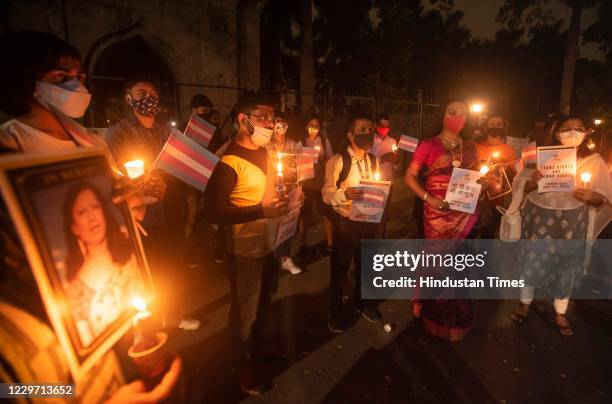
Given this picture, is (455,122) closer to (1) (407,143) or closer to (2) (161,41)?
(1) (407,143)

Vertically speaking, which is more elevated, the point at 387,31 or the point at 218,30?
the point at 387,31

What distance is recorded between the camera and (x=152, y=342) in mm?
1125

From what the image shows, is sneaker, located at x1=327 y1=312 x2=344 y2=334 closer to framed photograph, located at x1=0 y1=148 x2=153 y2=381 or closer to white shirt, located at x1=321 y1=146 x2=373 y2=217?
white shirt, located at x1=321 y1=146 x2=373 y2=217

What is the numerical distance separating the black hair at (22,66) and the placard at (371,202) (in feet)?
8.25

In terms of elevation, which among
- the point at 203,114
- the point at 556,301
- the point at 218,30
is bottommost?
the point at 556,301

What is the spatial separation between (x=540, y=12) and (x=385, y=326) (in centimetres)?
2340

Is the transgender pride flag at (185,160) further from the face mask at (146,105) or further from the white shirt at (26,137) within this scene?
the face mask at (146,105)

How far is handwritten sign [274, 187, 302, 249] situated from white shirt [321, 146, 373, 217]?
67 cm

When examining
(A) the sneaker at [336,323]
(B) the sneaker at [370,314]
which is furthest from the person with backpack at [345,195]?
(B) the sneaker at [370,314]

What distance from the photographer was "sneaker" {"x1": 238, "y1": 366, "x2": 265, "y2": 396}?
299 centimetres

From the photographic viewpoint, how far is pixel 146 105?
3.19 meters

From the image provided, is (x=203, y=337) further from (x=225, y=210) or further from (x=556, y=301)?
(x=556, y=301)

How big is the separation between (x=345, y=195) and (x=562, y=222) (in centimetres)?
238

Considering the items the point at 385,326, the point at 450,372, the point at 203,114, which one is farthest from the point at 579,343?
the point at 203,114
